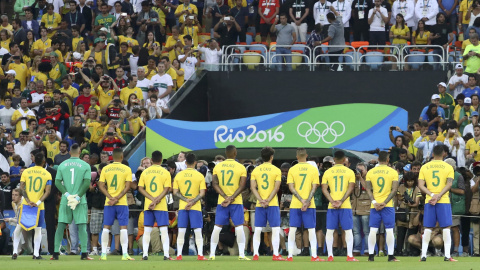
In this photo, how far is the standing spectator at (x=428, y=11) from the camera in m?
32.3

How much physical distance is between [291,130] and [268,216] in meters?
8.68

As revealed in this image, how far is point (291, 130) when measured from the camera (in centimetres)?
2925

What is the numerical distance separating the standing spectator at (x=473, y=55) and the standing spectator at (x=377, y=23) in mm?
3110

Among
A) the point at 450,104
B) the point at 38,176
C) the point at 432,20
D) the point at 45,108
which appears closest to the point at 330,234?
the point at 38,176

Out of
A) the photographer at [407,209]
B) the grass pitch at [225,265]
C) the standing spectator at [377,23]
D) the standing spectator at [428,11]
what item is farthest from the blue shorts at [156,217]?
the standing spectator at [428,11]

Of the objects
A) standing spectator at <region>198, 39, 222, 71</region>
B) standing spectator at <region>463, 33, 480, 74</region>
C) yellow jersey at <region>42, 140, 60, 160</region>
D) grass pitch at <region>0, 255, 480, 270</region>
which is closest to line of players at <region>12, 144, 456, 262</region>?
grass pitch at <region>0, 255, 480, 270</region>

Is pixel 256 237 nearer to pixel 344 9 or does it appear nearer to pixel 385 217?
pixel 385 217

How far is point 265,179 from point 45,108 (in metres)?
10.5

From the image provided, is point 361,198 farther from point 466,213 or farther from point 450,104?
point 450,104

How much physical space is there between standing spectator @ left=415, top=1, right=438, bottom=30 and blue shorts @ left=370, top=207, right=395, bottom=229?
42.1ft

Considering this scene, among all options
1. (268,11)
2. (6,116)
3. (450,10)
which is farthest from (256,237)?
(450,10)

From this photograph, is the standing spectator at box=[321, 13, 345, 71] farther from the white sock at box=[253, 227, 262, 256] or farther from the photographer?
the white sock at box=[253, 227, 262, 256]

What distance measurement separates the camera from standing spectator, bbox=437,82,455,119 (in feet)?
93.5

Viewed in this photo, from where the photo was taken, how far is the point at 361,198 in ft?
76.2
